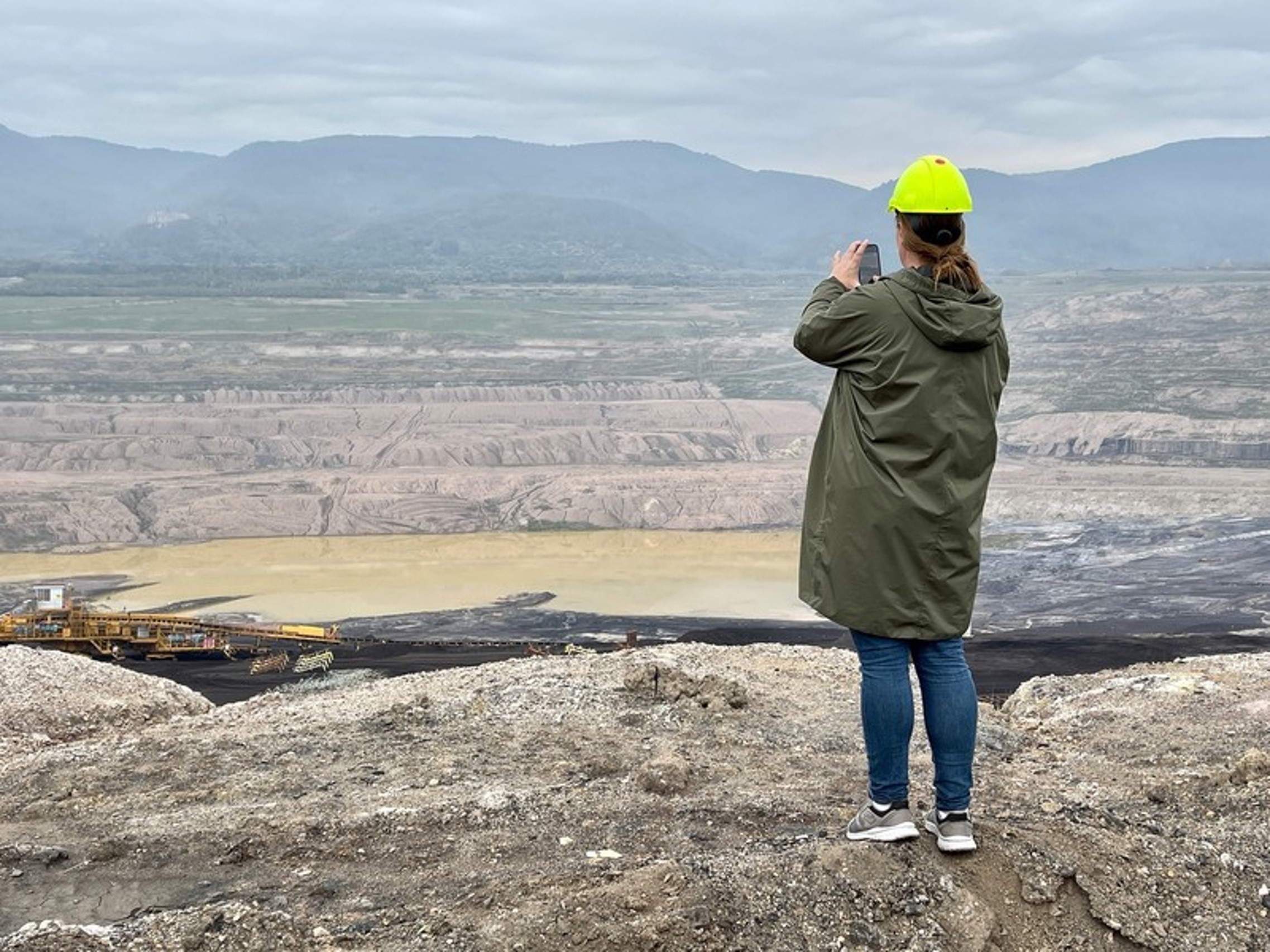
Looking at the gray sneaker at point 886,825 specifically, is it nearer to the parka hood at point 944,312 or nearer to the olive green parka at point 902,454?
the olive green parka at point 902,454

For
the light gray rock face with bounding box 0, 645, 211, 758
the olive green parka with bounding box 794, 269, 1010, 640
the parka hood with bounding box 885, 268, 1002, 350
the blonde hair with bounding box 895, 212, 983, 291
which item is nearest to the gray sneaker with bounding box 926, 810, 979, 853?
the olive green parka with bounding box 794, 269, 1010, 640

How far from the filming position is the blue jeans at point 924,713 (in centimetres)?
395

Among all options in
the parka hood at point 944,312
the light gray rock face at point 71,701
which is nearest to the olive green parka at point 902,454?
the parka hood at point 944,312

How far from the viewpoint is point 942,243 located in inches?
153

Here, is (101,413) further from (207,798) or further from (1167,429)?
(207,798)

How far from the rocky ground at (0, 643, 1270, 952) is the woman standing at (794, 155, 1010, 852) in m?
0.43

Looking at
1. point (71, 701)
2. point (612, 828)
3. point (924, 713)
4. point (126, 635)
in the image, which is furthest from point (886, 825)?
point (126, 635)

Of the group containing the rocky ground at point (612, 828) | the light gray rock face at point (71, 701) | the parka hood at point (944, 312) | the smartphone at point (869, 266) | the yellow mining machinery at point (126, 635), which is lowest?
the yellow mining machinery at point (126, 635)

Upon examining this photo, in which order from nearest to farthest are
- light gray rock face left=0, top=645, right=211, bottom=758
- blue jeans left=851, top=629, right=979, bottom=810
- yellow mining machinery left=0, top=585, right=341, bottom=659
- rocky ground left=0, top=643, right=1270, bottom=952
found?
rocky ground left=0, top=643, right=1270, bottom=952 < blue jeans left=851, top=629, right=979, bottom=810 < light gray rock face left=0, top=645, right=211, bottom=758 < yellow mining machinery left=0, top=585, right=341, bottom=659

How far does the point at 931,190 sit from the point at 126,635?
1815 cm

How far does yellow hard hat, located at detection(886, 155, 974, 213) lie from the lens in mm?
3836

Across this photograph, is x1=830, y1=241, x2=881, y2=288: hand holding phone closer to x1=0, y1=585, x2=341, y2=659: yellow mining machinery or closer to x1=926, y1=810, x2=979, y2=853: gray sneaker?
x1=926, y1=810, x2=979, y2=853: gray sneaker

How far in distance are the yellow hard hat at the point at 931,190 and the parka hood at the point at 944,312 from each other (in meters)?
0.18

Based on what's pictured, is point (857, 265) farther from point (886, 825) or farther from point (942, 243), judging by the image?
point (886, 825)
